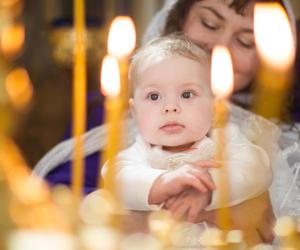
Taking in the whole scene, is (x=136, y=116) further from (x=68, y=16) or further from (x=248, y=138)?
(x=68, y=16)

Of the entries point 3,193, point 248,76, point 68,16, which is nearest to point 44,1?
point 68,16

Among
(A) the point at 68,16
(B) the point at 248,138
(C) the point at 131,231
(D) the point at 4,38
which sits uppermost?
(A) the point at 68,16

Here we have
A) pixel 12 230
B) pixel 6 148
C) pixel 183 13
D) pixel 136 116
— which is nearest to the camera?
pixel 12 230

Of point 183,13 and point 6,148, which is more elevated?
point 183,13

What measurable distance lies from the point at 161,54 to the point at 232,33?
13cm

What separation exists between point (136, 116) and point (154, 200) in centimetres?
13

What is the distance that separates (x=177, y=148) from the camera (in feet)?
3.51

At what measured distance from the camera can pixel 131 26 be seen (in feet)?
3.72

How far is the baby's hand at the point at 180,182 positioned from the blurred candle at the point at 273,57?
184mm

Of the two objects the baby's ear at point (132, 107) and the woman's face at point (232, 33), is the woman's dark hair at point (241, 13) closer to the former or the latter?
the woman's face at point (232, 33)

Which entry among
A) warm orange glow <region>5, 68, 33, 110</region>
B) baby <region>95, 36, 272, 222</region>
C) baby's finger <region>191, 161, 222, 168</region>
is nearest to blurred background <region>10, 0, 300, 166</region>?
warm orange glow <region>5, 68, 33, 110</region>

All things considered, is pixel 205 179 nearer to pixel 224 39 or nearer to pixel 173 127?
pixel 173 127

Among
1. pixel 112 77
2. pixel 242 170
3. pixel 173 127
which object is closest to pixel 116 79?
pixel 112 77

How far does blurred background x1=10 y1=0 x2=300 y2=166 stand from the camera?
1.19 metres
